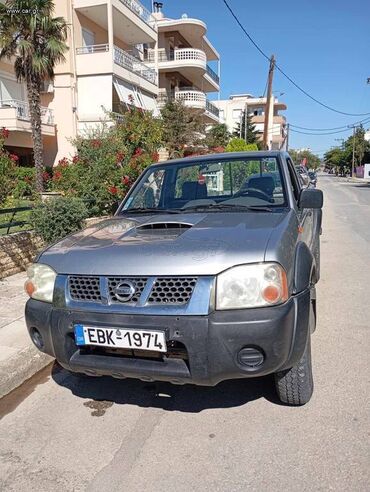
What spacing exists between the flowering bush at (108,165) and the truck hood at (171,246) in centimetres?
641

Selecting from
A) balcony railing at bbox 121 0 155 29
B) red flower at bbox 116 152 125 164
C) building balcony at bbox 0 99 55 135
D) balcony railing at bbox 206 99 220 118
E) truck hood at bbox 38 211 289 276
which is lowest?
truck hood at bbox 38 211 289 276

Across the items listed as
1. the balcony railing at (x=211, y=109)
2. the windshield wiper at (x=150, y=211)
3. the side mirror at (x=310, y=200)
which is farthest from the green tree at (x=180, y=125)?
the side mirror at (x=310, y=200)

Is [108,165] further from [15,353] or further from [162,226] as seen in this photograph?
[162,226]

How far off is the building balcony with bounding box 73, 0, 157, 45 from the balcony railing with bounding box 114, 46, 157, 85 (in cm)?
153

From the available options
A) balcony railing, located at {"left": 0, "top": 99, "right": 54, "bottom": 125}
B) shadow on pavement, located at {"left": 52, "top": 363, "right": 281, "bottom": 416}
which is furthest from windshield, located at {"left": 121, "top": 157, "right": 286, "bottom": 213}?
balcony railing, located at {"left": 0, "top": 99, "right": 54, "bottom": 125}

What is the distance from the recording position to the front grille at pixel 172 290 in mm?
2336

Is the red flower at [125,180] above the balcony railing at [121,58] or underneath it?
underneath

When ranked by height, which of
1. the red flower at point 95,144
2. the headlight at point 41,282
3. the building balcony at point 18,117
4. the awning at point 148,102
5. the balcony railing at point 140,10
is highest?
the balcony railing at point 140,10

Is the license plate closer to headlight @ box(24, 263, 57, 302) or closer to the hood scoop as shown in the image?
headlight @ box(24, 263, 57, 302)

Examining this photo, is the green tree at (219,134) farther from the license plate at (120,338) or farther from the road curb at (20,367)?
the license plate at (120,338)

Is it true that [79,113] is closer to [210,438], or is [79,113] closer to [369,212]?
[369,212]

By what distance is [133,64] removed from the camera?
24219mm

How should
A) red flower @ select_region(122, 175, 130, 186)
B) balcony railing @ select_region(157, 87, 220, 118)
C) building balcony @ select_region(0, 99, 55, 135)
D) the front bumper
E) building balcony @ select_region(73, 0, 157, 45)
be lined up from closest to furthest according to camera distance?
the front bumper < red flower @ select_region(122, 175, 130, 186) < building balcony @ select_region(0, 99, 55, 135) < building balcony @ select_region(73, 0, 157, 45) < balcony railing @ select_region(157, 87, 220, 118)

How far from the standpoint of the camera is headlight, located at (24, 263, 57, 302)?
108 inches
